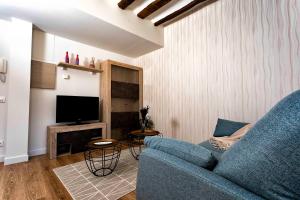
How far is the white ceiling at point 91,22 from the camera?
7.64ft

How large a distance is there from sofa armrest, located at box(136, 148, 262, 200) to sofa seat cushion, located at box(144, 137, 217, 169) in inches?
1.4

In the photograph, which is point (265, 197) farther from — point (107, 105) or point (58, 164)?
point (107, 105)

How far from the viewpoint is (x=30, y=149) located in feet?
9.25

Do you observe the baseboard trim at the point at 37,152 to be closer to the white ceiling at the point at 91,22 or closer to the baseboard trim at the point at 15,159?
the baseboard trim at the point at 15,159

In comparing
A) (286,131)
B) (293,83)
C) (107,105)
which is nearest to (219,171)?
(286,131)

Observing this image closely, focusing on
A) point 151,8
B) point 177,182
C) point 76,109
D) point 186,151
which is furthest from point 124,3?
point 177,182

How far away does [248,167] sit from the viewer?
2.16ft

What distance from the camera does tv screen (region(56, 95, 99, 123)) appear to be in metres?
2.95

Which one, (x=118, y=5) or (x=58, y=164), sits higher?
(x=118, y=5)

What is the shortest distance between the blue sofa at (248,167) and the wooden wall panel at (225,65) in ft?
6.70

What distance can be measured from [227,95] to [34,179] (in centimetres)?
313

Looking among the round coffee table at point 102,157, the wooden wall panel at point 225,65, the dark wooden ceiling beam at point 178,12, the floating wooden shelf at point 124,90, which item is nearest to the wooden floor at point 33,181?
the round coffee table at point 102,157

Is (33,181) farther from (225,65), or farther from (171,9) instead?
(171,9)

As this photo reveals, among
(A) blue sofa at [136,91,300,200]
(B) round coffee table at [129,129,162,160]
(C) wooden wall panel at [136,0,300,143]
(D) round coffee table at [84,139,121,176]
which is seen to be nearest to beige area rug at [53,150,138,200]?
(D) round coffee table at [84,139,121,176]
